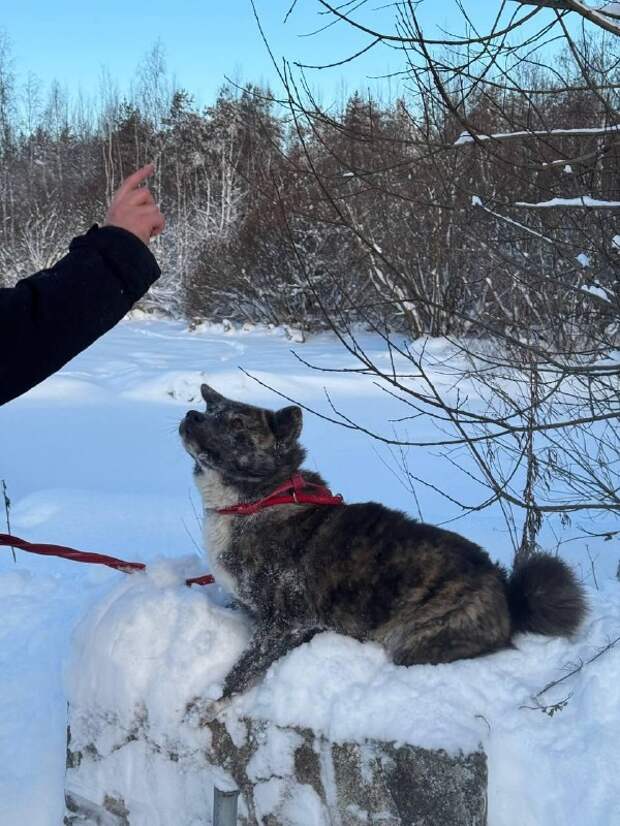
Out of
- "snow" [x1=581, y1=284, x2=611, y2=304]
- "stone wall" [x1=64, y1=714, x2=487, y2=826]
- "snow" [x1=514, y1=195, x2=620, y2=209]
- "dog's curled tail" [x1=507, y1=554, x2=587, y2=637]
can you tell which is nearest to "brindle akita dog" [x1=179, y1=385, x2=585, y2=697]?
"dog's curled tail" [x1=507, y1=554, x2=587, y2=637]

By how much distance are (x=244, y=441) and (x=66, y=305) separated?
159 cm

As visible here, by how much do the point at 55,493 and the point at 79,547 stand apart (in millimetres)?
1187

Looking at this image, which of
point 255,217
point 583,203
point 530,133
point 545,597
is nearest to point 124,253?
point 530,133

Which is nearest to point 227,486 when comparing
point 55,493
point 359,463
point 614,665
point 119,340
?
point 614,665

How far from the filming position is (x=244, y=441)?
3062 mm

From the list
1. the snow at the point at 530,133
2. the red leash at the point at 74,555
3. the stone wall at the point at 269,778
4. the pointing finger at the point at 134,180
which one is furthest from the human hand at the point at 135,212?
the red leash at the point at 74,555

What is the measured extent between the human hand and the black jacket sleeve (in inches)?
1.1

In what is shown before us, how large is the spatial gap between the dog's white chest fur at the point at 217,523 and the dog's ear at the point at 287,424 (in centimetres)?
30

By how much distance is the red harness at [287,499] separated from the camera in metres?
2.91

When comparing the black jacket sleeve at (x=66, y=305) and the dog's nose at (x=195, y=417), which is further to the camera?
the dog's nose at (x=195, y=417)

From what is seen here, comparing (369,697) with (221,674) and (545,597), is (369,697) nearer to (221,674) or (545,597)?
(221,674)

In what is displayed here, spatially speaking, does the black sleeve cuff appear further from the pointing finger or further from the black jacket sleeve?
the pointing finger

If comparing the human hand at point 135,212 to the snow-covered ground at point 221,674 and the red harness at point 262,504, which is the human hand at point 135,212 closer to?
the red harness at point 262,504

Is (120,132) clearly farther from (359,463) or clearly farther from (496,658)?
(496,658)
